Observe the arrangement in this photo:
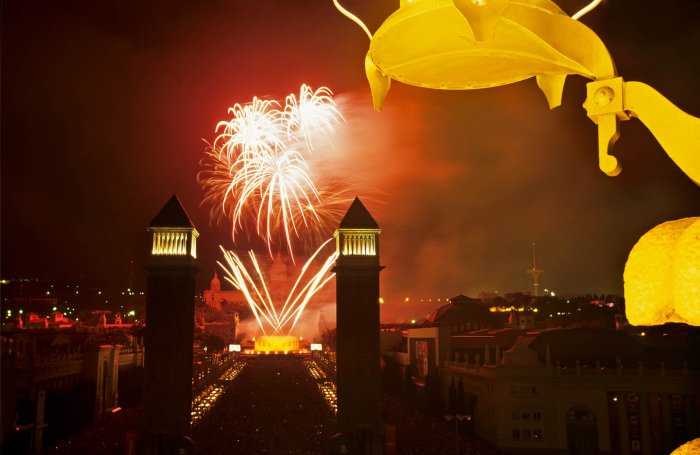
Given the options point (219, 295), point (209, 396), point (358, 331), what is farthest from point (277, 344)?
point (219, 295)

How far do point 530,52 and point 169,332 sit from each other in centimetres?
2573

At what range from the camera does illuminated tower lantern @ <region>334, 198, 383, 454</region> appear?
25.8 m

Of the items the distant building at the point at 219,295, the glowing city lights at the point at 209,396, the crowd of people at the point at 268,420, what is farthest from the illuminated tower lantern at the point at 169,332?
the distant building at the point at 219,295

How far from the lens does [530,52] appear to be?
2.64 meters

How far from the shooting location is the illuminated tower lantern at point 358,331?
25828mm

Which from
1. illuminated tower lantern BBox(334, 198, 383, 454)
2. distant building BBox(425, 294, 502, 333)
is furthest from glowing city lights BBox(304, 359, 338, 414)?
distant building BBox(425, 294, 502, 333)

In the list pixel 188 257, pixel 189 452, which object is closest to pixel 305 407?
pixel 189 452

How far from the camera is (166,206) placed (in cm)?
2847

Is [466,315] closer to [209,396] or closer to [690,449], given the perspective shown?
[209,396]

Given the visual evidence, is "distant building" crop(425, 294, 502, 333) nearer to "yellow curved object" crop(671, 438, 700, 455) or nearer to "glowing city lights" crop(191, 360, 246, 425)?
"glowing city lights" crop(191, 360, 246, 425)

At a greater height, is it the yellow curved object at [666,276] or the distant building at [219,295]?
the distant building at [219,295]

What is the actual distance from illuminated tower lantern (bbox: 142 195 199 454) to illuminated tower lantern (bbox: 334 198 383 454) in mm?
6977

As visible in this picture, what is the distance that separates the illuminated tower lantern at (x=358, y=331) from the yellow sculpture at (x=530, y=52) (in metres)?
24.7

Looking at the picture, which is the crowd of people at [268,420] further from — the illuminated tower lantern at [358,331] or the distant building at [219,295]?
the distant building at [219,295]
